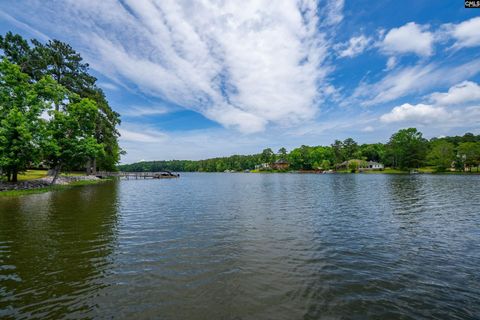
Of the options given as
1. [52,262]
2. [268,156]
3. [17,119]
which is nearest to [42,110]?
[17,119]

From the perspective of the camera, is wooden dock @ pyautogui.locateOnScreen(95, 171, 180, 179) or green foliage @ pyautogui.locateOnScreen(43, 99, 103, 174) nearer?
green foliage @ pyautogui.locateOnScreen(43, 99, 103, 174)

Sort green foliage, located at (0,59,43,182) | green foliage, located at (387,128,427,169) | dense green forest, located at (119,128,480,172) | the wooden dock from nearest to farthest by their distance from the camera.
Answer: green foliage, located at (0,59,43,182)
the wooden dock
dense green forest, located at (119,128,480,172)
green foliage, located at (387,128,427,169)

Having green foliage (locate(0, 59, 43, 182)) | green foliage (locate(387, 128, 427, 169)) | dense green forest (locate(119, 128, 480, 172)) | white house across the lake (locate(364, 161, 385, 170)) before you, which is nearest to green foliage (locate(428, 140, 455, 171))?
dense green forest (locate(119, 128, 480, 172))

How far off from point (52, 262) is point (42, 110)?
34966mm

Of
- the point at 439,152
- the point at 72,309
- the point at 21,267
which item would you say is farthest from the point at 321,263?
the point at 439,152

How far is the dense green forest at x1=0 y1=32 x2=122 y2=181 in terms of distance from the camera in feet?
101

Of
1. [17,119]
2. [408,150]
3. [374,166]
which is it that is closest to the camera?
[17,119]

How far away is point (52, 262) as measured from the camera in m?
9.29

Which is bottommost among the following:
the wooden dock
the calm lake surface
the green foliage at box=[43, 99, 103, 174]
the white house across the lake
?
the calm lake surface

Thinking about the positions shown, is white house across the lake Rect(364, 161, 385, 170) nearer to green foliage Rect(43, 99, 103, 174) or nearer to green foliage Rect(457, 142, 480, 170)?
green foliage Rect(457, 142, 480, 170)

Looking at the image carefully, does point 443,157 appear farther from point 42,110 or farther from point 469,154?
point 42,110

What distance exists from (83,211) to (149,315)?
17.6 m

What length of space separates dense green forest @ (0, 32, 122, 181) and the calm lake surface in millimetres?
19429

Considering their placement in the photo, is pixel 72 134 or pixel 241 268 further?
pixel 72 134
